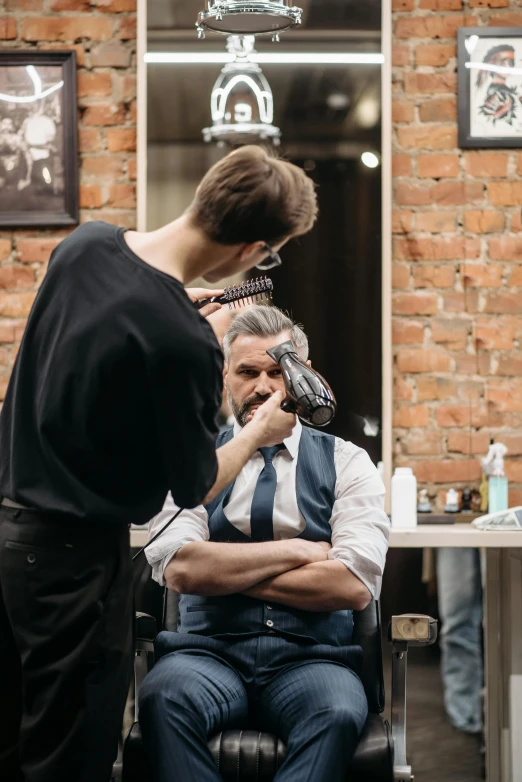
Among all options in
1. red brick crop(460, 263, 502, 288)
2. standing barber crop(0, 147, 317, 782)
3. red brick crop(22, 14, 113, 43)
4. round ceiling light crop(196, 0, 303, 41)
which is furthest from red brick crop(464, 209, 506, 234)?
standing barber crop(0, 147, 317, 782)

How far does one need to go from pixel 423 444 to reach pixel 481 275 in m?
0.60

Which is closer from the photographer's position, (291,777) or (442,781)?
(291,777)

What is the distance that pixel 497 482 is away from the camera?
2922mm

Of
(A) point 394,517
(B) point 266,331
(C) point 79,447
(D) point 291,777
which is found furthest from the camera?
(A) point 394,517

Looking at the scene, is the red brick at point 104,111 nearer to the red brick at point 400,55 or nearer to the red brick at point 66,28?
the red brick at point 66,28

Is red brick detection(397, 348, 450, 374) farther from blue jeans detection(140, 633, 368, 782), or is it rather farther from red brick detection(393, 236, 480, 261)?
blue jeans detection(140, 633, 368, 782)

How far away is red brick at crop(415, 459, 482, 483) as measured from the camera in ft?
10.1

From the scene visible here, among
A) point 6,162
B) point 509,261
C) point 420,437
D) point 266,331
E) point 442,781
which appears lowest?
point 442,781

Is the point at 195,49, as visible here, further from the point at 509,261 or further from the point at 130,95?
the point at 509,261

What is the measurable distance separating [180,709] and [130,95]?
6.95 feet

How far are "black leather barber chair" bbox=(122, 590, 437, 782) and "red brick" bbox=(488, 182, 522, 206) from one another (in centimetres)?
153

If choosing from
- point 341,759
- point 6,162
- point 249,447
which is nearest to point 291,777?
point 341,759

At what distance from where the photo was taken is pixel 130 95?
318cm

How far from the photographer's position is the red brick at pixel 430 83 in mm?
3119
